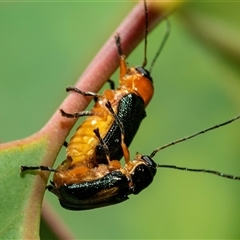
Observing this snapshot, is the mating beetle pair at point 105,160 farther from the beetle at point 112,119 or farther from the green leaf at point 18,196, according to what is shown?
the green leaf at point 18,196

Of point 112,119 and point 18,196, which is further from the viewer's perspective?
point 112,119

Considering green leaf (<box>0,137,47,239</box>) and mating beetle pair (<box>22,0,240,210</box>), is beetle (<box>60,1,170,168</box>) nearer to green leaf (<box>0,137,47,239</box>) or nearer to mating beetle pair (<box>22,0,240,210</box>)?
mating beetle pair (<box>22,0,240,210</box>)

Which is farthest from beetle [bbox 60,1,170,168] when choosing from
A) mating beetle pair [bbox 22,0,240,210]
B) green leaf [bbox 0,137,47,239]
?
green leaf [bbox 0,137,47,239]

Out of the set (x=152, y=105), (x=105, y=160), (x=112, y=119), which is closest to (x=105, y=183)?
(x=105, y=160)

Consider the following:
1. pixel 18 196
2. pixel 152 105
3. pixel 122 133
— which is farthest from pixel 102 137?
pixel 152 105

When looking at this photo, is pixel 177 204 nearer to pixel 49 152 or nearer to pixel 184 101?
pixel 184 101

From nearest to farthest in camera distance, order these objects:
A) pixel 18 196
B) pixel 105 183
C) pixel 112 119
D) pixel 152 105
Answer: pixel 18 196
pixel 105 183
pixel 112 119
pixel 152 105

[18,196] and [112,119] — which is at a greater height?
[112,119]

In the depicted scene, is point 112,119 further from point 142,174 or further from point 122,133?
point 142,174

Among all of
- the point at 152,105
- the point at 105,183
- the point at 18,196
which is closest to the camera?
the point at 18,196
